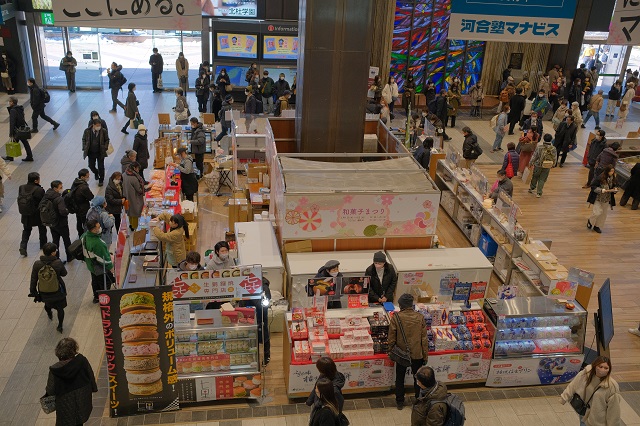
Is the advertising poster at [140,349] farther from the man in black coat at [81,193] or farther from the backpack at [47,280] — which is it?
the man in black coat at [81,193]

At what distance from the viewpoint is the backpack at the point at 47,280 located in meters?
8.17

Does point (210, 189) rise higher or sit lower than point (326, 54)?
lower

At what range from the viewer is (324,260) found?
9.07 meters

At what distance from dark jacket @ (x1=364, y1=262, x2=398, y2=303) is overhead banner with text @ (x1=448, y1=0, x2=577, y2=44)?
16.7 feet

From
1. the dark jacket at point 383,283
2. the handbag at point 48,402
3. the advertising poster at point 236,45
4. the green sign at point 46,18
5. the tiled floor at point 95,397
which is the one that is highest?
the green sign at point 46,18

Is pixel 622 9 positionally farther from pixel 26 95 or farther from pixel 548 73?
pixel 26 95

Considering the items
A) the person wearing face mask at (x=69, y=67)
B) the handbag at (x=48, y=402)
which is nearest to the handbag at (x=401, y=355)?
the handbag at (x=48, y=402)

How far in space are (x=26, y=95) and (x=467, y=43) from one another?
49.3 feet

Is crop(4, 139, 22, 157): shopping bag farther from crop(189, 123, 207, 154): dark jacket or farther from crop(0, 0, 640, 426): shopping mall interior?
crop(189, 123, 207, 154): dark jacket

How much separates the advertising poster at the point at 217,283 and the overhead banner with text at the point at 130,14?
458cm

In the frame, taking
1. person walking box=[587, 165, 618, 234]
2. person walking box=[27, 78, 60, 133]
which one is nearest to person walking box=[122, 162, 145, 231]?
person walking box=[27, 78, 60, 133]

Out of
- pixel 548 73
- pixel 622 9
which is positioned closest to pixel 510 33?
pixel 622 9

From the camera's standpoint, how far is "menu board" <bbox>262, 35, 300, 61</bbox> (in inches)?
780

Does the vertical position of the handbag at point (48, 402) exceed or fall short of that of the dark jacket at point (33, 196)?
it falls short
